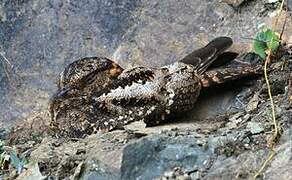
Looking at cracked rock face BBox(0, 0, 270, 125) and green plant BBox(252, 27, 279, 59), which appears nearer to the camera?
green plant BBox(252, 27, 279, 59)

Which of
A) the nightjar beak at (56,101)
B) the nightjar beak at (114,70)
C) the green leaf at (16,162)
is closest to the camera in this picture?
the green leaf at (16,162)

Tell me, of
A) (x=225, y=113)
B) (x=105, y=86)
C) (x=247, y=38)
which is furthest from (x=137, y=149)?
(x=247, y=38)

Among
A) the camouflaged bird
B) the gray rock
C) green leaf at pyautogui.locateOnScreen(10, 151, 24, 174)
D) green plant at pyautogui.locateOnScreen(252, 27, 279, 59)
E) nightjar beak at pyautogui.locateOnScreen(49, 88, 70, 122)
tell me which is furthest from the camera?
nightjar beak at pyautogui.locateOnScreen(49, 88, 70, 122)

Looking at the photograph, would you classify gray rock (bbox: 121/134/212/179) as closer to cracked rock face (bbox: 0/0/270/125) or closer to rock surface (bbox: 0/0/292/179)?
rock surface (bbox: 0/0/292/179)

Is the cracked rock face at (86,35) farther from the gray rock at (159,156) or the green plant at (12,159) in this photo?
the gray rock at (159,156)

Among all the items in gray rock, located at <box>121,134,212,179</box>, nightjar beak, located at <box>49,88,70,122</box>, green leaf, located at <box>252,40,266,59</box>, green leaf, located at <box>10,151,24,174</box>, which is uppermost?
green leaf, located at <box>252,40,266,59</box>

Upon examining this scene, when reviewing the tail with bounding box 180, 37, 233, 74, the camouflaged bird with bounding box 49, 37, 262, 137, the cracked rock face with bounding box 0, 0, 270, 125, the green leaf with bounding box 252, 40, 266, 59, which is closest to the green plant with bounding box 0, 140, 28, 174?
the camouflaged bird with bounding box 49, 37, 262, 137

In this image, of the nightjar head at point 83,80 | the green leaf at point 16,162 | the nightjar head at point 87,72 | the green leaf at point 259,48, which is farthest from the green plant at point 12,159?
the green leaf at point 259,48

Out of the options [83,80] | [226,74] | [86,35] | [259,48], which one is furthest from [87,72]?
[259,48]
